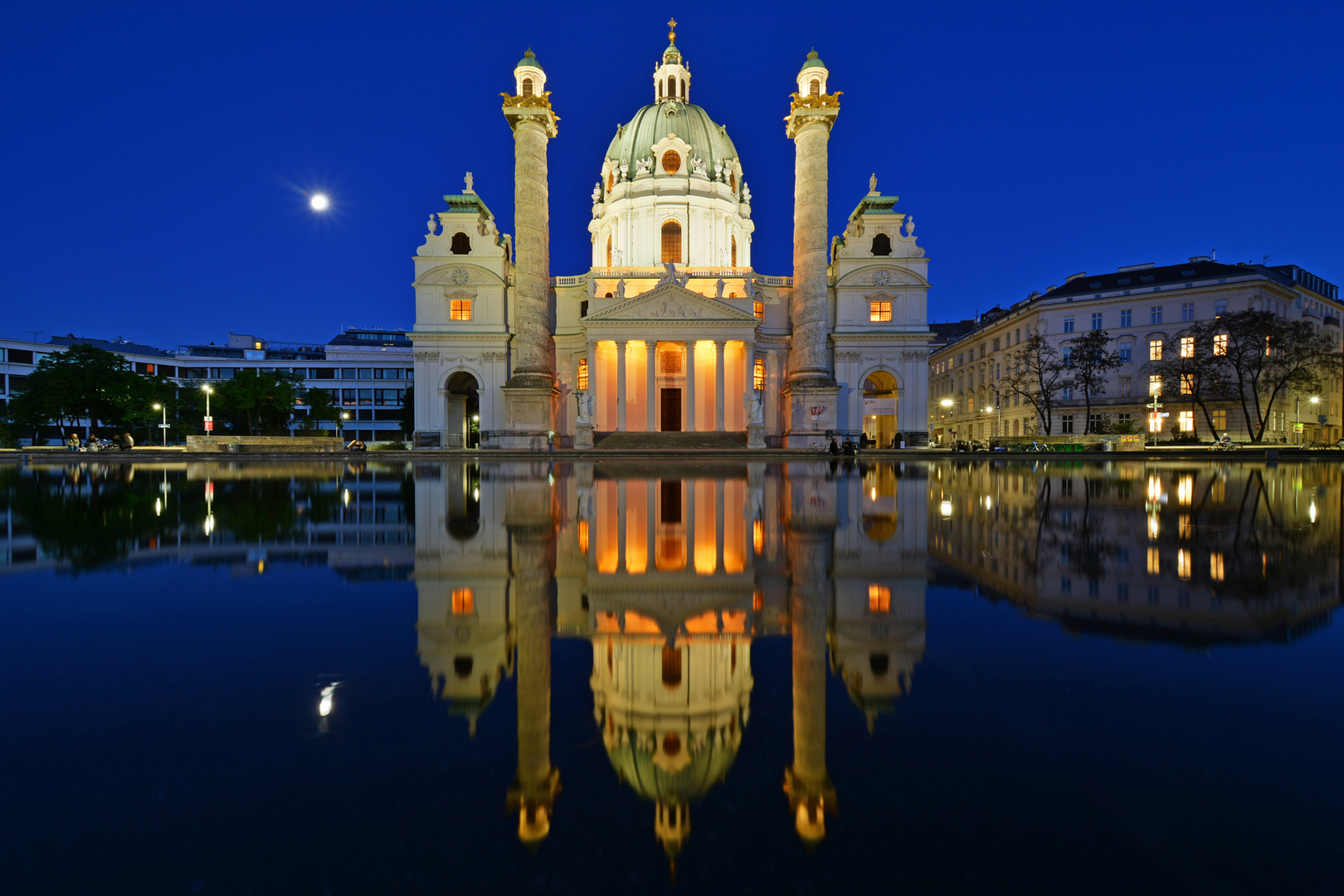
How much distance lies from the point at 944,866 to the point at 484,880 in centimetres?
104

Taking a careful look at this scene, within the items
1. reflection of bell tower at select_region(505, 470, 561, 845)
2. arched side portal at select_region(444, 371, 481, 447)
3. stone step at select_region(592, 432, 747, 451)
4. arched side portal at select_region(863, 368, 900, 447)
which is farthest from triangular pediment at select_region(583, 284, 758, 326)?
reflection of bell tower at select_region(505, 470, 561, 845)

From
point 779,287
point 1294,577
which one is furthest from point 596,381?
point 1294,577

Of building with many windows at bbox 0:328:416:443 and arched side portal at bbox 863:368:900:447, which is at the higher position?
building with many windows at bbox 0:328:416:443

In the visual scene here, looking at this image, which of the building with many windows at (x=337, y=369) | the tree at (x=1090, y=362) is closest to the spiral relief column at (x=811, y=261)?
the tree at (x=1090, y=362)

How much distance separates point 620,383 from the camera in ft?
147

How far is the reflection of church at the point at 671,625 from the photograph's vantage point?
6.59 ft

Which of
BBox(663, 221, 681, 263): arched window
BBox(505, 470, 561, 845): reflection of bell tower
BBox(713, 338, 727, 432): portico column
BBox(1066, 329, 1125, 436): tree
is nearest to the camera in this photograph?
BBox(505, 470, 561, 845): reflection of bell tower

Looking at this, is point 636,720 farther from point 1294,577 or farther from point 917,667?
point 1294,577

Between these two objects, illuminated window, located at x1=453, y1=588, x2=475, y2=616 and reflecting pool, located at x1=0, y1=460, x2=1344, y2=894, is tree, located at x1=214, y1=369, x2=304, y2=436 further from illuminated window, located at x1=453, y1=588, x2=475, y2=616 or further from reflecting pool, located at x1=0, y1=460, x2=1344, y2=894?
illuminated window, located at x1=453, y1=588, x2=475, y2=616

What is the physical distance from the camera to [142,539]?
658 centimetres

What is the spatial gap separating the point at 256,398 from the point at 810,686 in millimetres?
69885

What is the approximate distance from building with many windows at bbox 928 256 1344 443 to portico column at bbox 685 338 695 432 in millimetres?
30307

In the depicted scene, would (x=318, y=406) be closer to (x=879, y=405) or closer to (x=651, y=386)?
(x=651, y=386)

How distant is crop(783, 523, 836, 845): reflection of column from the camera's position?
1.77 m
